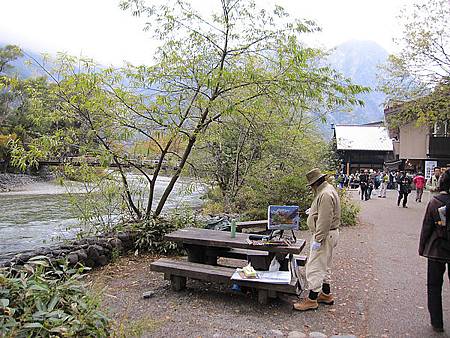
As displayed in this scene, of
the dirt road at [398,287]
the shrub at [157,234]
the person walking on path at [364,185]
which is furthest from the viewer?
the person walking on path at [364,185]

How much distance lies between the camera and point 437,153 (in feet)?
87.9

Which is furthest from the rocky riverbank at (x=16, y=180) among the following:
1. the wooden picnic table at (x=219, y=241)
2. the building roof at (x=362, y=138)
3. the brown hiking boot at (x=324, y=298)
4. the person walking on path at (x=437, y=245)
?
the person walking on path at (x=437, y=245)

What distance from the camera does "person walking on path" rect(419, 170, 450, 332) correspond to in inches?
150

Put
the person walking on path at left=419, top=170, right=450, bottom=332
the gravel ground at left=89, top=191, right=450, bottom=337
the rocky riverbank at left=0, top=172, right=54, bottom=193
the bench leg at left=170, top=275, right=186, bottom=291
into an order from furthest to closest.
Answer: the rocky riverbank at left=0, top=172, right=54, bottom=193 → the bench leg at left=170, top=275, right=186, bottom=291 → the gravel ground at left=89, top=191, right=450, bottom=337 → the person walking on path at left=419, top=170, right=450, bottom=332

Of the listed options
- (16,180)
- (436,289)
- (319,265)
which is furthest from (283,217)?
(16,180)

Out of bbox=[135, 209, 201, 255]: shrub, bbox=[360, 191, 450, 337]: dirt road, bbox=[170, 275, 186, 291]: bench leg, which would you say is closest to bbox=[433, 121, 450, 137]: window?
bbox=[360, 191, 450, 337]: dirt road

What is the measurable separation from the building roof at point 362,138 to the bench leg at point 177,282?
103 ft

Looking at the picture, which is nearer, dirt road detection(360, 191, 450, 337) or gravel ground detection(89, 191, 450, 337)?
gravel ground detection(89, 191, 450, 337)

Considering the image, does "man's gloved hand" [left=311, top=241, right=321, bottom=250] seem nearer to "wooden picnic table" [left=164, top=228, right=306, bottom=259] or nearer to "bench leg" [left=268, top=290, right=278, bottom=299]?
"wooden picnic table" [left=164, top=228, right=306, bottom=259]

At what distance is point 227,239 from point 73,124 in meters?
3.96

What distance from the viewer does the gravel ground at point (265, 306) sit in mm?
3914

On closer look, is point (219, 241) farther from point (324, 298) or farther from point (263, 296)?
point (324, 298)

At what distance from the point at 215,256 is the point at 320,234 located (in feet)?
6.14

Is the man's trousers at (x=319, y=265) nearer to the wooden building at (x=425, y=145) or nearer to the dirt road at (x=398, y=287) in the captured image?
the dirt road at (x=398, y=287)
